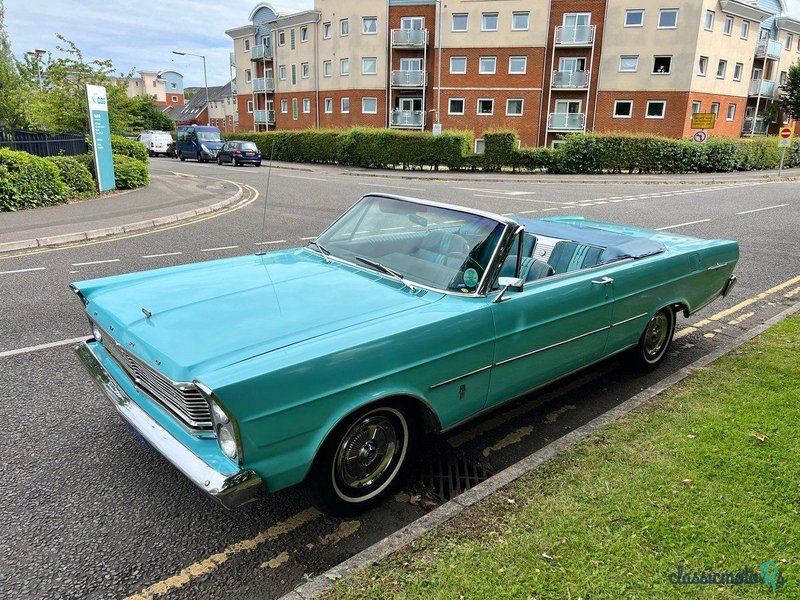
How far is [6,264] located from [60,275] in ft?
4.61

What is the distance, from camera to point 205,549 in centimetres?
267

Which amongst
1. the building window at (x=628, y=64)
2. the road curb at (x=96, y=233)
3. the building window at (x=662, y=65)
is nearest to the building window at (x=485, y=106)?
the building window at (x=628, y=64)

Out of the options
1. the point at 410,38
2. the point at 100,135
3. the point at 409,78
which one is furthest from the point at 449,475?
the point at 410,38

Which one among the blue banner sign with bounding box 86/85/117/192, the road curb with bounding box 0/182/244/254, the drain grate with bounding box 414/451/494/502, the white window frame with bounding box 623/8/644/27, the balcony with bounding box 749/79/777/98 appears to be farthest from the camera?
the balcony with bounding box 749/79/777/98

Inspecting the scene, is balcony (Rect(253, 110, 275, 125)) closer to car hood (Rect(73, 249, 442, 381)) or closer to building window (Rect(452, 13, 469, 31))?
building window (Rect(452, 13, 469, 31))

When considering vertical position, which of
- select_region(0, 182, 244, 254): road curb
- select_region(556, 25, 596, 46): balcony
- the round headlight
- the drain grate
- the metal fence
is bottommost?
the drain grate

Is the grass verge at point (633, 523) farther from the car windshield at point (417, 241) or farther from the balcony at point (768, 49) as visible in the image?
the balcony at point (768, 49)

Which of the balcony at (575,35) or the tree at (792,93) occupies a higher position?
the balcony at (575,35)

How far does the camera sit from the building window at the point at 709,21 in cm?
3644

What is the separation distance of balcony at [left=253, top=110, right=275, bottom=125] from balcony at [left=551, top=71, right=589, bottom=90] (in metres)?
27.5

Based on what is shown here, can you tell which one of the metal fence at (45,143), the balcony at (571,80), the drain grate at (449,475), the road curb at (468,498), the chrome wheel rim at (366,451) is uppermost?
the balcony at (571,80)

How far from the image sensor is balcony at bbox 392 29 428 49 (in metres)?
41.5

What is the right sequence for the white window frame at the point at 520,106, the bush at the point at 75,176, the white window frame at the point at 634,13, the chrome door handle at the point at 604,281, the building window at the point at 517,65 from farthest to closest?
the white window frame at the point at 520,106 → the building window at the point at 517,65 → the white window frame at the point at 634,13 → the bush at the point at 75,176 → the chrome door handle at the point at 604,281

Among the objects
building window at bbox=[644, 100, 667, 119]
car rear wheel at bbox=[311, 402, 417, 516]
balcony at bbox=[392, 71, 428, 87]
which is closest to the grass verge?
car rear wheel at bbox=[311, 402, 417, 516]
